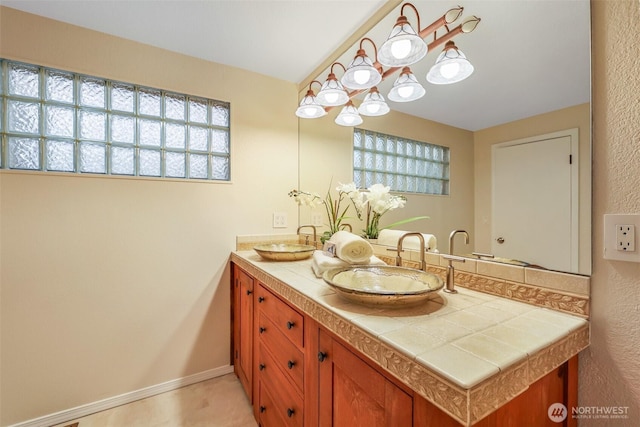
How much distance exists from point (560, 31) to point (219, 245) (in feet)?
6.29

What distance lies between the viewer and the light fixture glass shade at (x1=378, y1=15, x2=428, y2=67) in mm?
1096

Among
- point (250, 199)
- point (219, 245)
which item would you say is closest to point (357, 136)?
point (250, 199)

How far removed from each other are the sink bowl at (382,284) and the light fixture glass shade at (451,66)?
0.80m

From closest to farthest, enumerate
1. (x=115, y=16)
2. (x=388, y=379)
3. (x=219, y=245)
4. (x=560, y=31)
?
(x=388, y=379) → (x=560, y=31) → (x=115, y=16) → (x=219, y=245)

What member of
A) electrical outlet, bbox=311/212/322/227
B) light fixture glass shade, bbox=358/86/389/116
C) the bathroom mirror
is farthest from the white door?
electrical outlet, bbox=311/212/322/227

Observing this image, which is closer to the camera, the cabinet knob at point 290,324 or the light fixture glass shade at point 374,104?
the cabinet knob at point 290,324

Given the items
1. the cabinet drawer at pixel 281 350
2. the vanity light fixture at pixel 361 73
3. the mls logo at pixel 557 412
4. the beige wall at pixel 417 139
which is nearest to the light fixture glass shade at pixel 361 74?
the vanity light fixture at pixel 361 73

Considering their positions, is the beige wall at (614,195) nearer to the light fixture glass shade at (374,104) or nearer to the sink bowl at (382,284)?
the sink bowl at (382,284)

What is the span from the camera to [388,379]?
0.62 m

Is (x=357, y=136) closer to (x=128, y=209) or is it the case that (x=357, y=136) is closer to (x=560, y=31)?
(x=560, y=31)

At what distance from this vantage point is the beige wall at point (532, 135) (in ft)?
2.49

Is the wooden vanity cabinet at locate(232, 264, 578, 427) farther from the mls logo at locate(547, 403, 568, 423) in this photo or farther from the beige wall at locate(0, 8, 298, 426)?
the beige wall at locate(0, 8, 298, 426)

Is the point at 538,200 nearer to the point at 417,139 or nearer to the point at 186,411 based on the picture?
the point at 417,139

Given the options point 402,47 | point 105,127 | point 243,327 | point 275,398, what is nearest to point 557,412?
point 275,398
